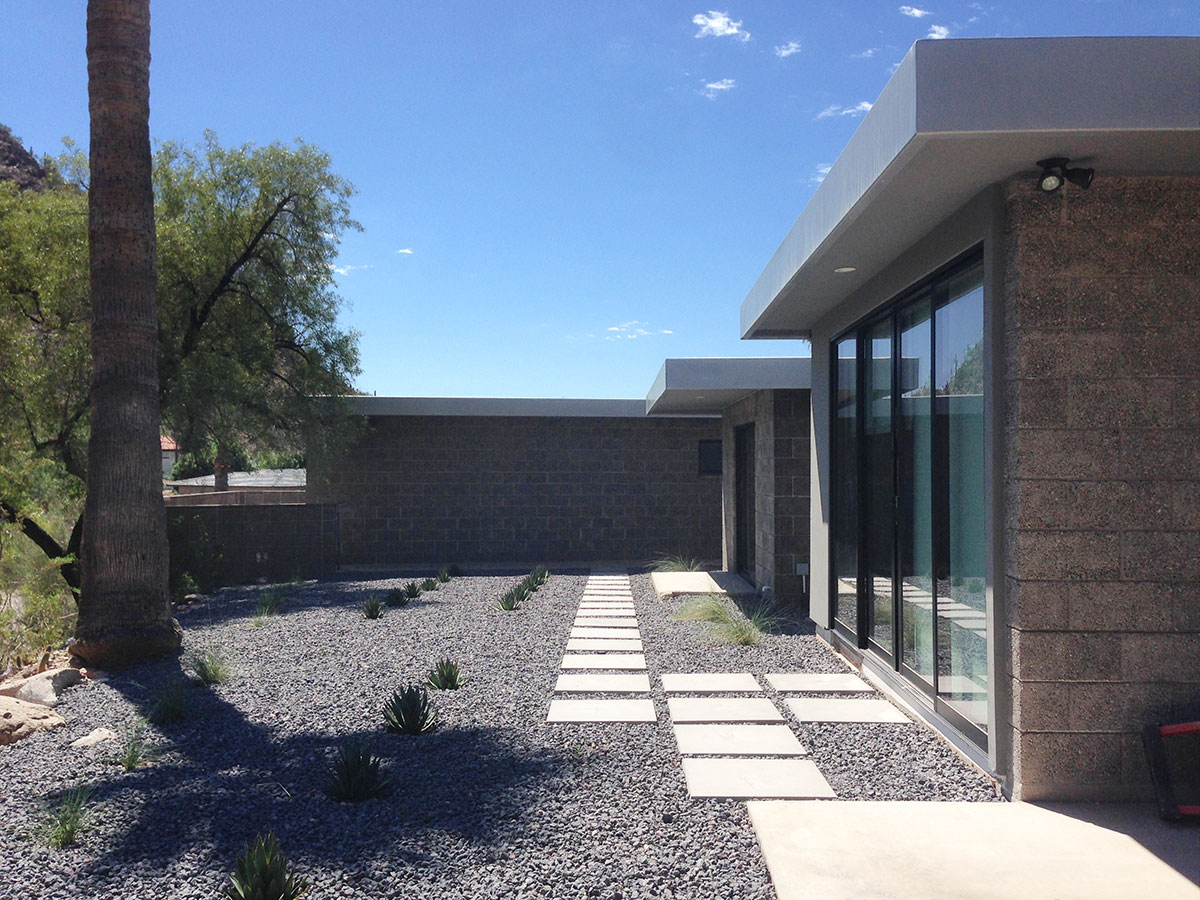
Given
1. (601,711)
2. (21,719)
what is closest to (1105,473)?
(601,711)

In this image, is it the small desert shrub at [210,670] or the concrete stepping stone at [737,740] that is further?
the small desert shrub at [210,670]

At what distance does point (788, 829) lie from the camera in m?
3.65

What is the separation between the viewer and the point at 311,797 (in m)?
4.01

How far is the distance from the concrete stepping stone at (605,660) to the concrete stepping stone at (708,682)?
1.51 ft

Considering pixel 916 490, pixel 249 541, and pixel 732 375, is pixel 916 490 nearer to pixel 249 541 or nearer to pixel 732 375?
pixel 732 375

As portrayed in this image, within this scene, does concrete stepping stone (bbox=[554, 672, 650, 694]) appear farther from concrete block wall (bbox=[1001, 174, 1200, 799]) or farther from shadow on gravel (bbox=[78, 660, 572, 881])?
concrete block wall (bbox=[1001, 174, 1200, 799])

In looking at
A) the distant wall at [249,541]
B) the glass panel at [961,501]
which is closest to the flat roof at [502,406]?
the distant wall at [249,541]

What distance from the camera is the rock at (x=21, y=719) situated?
16.9 feet

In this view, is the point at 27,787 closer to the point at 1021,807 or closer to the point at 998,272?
the point at 1021,807

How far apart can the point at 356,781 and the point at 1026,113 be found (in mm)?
3749

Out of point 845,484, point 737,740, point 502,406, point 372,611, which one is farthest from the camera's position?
point 502,406

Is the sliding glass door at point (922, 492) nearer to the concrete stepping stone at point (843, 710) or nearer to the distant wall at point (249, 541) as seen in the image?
the concrete stepping stone at point (843, 710)

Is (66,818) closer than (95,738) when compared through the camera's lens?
Yes

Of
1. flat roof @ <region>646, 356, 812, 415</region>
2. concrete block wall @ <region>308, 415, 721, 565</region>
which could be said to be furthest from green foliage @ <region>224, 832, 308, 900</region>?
concrete block wall @ <region>308, 415, 721, 565</region>
